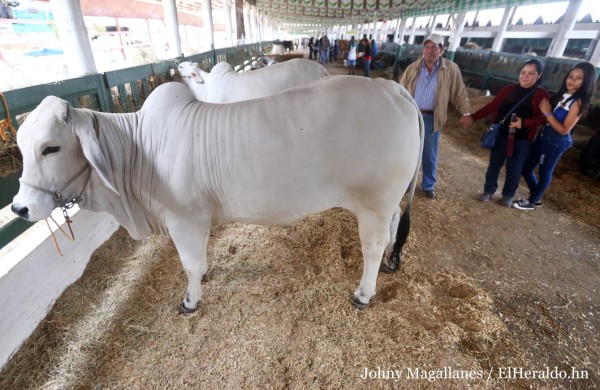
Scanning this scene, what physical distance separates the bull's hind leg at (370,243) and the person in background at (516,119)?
231cm

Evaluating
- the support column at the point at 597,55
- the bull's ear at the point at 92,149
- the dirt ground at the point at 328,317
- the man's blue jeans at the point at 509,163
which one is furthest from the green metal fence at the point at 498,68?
the bull's ear at the point at 92,149

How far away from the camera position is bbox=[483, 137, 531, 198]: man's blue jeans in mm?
3504

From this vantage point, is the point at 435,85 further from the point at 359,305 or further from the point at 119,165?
the point at 119,165

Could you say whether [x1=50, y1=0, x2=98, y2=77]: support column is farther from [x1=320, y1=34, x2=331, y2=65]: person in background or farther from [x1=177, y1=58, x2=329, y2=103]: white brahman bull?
[x1=320, y1=34, x2=331, y2=65]: person in background

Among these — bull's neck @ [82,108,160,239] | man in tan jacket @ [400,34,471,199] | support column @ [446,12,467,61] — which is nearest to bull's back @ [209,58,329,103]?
man in tan jacket @ [400,34,471,199]

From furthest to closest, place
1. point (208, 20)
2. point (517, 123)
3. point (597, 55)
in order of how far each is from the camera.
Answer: point (208, 20), point (597, 55), point (517, 123)

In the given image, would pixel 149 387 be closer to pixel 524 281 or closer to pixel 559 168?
pixel 524 281

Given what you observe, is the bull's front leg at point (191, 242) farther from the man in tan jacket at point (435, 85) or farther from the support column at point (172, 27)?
the support column at point (172, 27)

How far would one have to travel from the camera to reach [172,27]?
5758mm

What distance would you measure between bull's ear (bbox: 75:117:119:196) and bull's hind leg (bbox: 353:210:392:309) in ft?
5.20

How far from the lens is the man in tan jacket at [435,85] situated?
3.41 m

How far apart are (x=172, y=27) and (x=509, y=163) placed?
6.15 m

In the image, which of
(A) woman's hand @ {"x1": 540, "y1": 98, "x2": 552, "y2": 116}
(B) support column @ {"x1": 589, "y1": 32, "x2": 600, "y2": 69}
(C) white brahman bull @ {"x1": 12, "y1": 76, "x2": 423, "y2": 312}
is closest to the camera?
(C) white brahman bull @ {"x1": 12, "y1": 76, "x2": 423, "y2": 312}

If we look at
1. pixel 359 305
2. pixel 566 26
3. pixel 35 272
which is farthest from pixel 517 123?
pixel 566 26
